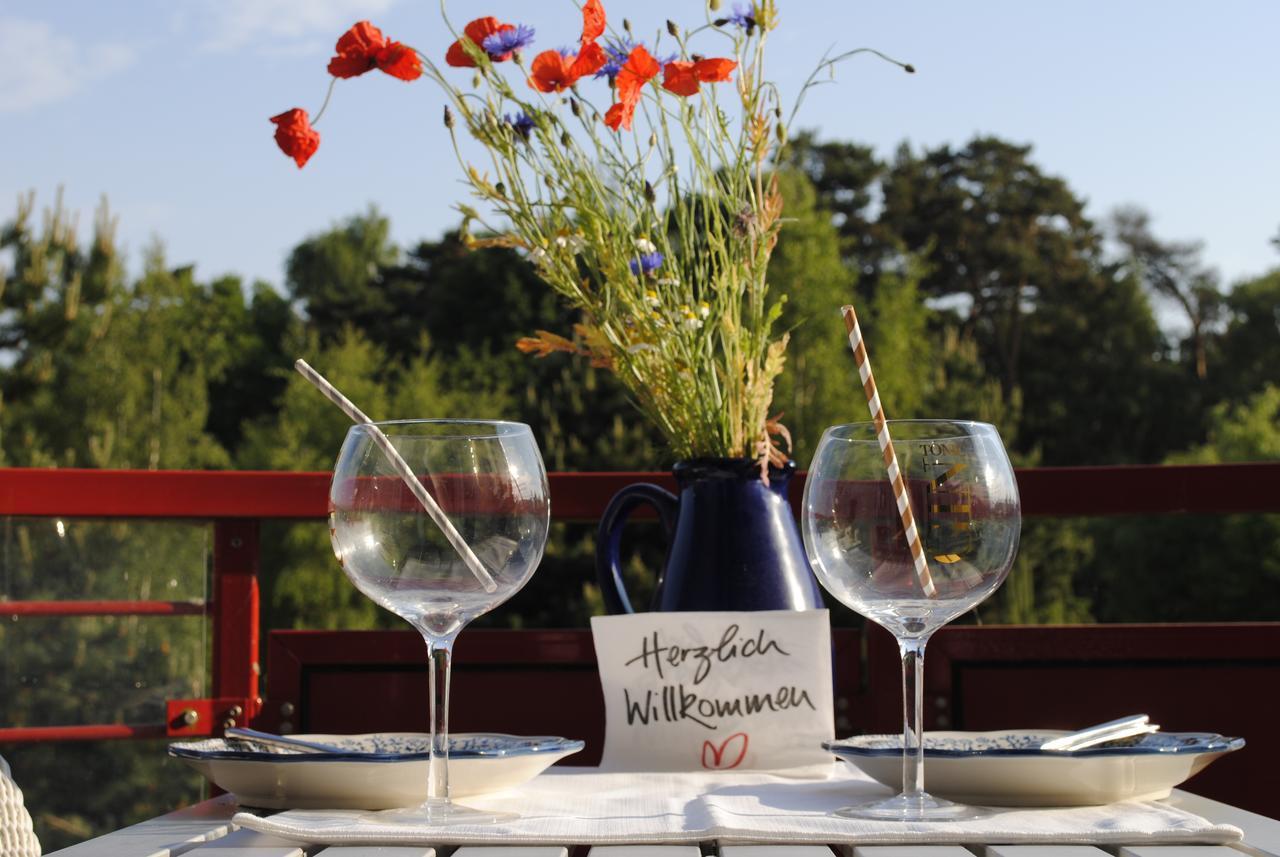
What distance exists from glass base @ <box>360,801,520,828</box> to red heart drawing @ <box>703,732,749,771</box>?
1.18ft

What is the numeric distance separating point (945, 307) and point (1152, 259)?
4662 millimetres

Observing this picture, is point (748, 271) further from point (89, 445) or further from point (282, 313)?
point (282, 313)

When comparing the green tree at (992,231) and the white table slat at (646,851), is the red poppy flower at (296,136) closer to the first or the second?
the white table slat at (646,851)

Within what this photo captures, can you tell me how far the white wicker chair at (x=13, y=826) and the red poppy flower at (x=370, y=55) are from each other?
770 millimetres

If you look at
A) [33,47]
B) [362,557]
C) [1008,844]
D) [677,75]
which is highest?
[33,47]

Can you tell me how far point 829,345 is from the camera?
1010 inches

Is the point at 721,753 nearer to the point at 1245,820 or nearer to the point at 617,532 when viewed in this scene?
the point at 617,532

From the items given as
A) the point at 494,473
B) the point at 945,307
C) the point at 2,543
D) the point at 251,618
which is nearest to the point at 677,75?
the point at 494,473

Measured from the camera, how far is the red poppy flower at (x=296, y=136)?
52.2 inches

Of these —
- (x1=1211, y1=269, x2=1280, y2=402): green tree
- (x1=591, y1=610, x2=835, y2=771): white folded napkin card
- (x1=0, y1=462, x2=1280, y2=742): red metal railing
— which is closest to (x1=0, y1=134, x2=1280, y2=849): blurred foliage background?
(x1=1211, y1=269, x2=1280, y2=402): green tree

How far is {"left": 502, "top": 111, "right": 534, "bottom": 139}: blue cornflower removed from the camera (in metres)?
1.40

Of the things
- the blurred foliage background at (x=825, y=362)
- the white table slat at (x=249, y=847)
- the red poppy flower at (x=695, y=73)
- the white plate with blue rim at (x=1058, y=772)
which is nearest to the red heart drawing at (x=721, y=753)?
the white plate with blue rim at (x=1058, y=772)

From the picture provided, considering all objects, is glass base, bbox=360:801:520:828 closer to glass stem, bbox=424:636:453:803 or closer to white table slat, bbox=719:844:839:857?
glass stem, bbox=424:636:453:803

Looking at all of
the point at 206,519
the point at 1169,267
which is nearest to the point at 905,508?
the point at 206,519
